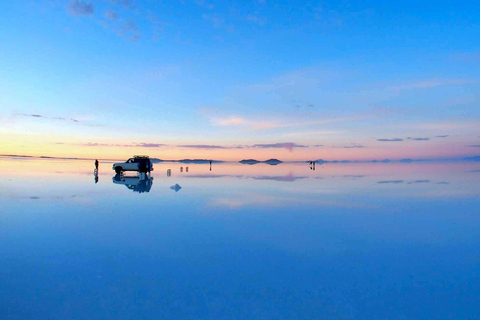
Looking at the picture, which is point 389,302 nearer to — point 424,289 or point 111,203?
point 424,289

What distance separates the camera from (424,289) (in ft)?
20.0

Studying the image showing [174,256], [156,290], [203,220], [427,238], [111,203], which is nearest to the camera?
[156,290]

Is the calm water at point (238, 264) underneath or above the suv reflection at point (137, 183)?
underneath

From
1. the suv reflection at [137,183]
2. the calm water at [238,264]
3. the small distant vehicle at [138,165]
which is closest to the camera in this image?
the calm water at [238,264]

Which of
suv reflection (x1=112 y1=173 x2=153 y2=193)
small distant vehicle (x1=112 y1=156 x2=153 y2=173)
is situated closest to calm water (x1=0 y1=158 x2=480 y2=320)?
suv reflection (x1=112 y1=173 x2=153 y2=193)

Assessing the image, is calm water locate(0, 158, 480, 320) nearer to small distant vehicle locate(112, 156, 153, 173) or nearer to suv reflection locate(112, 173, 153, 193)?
suv reflection locate(112, 173, 153, 193)

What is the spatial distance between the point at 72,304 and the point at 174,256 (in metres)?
2.83

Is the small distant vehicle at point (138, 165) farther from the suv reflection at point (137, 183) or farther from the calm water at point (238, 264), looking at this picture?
the calm water at point (238, 264)

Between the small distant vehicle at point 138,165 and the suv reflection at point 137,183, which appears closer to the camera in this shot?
the suv reflection at point 137,183

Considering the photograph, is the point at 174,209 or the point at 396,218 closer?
the point at 396,218

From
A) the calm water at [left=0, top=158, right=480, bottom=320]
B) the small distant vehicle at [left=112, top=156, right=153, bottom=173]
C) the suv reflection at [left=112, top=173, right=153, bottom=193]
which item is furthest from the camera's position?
the small distant vehicle at [left=112, top=156, right=153, bottom=173]

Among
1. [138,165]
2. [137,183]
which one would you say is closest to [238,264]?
[137,183]

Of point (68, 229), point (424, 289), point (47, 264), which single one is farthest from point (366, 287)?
point (68, 229)

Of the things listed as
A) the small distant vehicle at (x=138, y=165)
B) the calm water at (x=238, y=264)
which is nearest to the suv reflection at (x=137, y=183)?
the small distant vehicle at (x=138, y=165)
